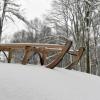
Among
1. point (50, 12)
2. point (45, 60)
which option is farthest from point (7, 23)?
point (45, 60)

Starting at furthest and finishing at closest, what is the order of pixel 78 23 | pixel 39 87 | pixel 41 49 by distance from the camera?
pixel 78 23, pixel 41 49, pixel 39 87

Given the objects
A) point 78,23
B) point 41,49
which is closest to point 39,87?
point 41,49

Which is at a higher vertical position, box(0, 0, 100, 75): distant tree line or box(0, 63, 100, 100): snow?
box(0, 0, 100, 75): distant tree line

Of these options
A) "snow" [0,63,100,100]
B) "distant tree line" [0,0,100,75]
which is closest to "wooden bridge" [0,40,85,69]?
"snow" [0,63,100,100]

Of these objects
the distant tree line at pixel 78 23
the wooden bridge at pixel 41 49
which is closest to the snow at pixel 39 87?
the wooden bridge at pixel 41 49

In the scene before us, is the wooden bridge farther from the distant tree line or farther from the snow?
the distant tree line

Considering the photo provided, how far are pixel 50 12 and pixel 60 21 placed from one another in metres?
1.28

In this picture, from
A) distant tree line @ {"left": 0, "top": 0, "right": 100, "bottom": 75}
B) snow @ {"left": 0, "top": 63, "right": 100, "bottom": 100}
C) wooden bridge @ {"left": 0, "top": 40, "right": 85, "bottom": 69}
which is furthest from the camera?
distant tree line @ {"left": 0, "top": 0, "right": 100, "bottom": 75}

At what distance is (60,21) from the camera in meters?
28.0

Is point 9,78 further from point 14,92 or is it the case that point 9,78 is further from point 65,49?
point 65,49

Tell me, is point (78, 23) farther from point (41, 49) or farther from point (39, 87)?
point (39, 87)

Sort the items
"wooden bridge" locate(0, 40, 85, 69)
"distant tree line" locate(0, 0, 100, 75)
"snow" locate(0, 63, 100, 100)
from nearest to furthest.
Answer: "snow" locate(0, 63, 100, 100)
"wooden bridge" locate(0, 40, 85, 69)
"distant tree line" locate(0, 0, 100, 75)

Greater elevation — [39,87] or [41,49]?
[41,49]

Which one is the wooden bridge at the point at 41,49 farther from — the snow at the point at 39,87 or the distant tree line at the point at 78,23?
the distant tree line at the point at 78,23
